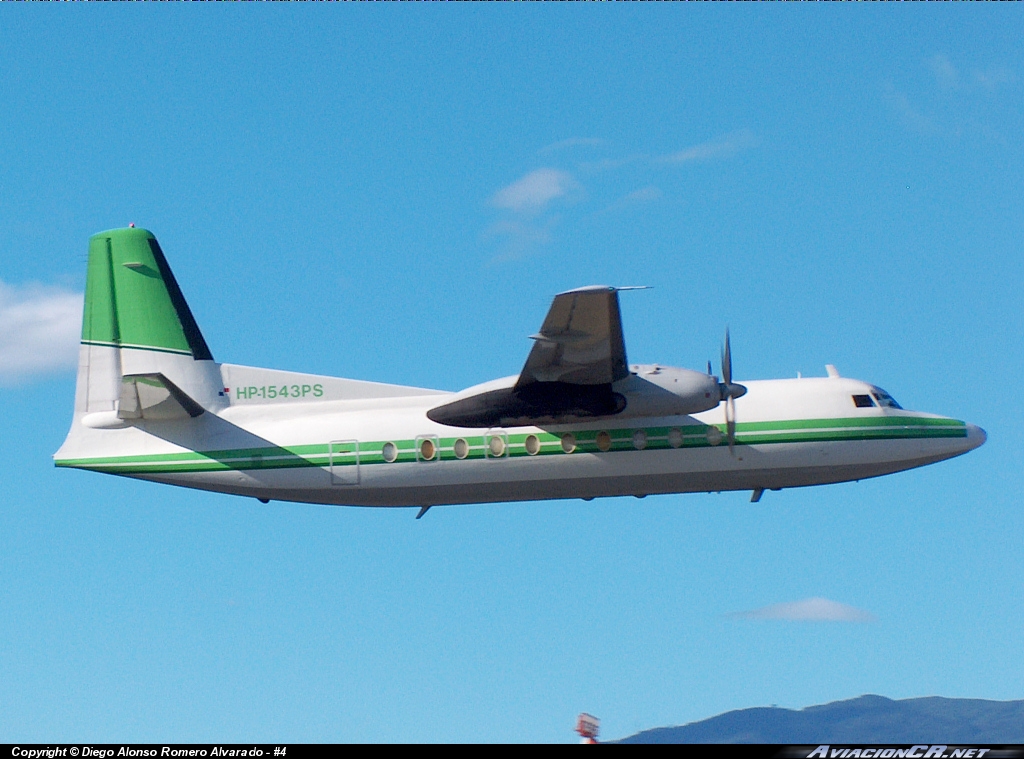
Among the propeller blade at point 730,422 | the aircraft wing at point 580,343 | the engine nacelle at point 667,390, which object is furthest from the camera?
the propeller blade at point 730,422

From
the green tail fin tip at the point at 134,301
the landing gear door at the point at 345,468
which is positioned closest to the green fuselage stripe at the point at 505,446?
the landing gear door at the point at 345,468

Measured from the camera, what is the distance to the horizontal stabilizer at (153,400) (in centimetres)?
2320

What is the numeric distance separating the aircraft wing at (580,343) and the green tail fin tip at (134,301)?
321 inches

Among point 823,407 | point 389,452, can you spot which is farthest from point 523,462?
point 823,407

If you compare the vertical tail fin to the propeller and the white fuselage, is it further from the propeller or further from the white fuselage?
the propeller

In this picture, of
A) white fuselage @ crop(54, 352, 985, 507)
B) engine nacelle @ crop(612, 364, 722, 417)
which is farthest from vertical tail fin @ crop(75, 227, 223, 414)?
engine nacelle @ crop(612, 364, 722, 417)

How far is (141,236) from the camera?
2636 cm

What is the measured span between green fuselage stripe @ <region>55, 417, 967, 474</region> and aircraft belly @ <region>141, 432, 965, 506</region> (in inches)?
5.1

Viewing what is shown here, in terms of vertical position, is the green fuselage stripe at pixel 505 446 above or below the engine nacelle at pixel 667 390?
below

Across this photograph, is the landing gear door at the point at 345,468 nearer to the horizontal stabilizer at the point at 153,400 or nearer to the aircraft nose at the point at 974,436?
the horizontal stabilizer at the point at 153,400

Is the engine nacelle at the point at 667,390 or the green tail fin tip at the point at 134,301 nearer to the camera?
the engine nacelle at the point at 667,390

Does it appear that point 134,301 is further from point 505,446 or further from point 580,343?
point 580,343

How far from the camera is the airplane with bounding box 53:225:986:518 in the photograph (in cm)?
2298
